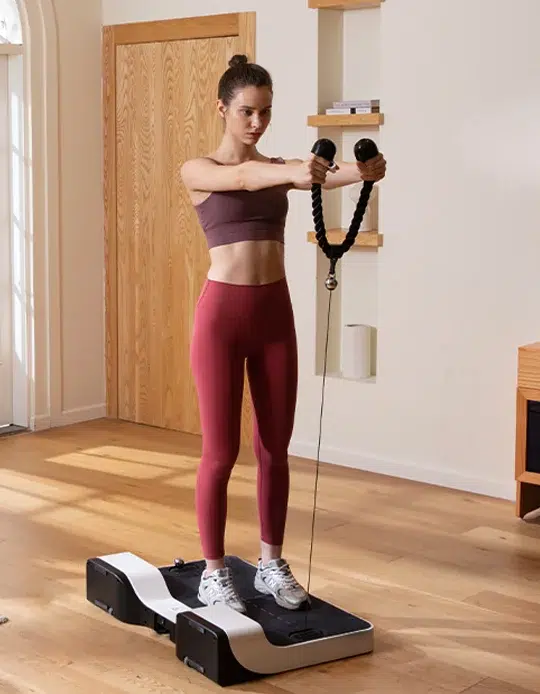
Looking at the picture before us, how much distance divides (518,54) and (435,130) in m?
0.46

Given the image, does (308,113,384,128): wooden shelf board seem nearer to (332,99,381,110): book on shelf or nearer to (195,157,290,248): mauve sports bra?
(332,99,381,110): book on shelf

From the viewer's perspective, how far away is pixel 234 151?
3172 mm

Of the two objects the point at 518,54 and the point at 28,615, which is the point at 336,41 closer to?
the point at 518,54

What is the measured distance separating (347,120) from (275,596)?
2413 millimetres

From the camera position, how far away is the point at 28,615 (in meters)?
3.48

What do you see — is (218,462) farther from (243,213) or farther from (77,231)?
(77,231)

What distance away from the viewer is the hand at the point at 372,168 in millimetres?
2904

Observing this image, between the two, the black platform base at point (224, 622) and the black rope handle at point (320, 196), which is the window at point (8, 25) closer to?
the black platform base at point (224, 622)

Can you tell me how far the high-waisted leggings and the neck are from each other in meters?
0.33

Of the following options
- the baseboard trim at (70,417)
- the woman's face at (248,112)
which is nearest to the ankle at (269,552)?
the woman's face at (248,112)

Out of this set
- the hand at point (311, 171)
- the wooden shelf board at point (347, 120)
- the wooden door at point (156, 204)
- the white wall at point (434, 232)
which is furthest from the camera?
the wooden door at point (156, 204)

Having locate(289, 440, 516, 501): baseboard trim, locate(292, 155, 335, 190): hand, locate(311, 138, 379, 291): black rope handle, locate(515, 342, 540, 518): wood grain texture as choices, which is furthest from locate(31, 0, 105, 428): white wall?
locate(292, 155, 335, 190): hand

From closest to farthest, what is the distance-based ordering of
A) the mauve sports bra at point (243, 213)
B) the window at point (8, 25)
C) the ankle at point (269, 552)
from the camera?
the mauve sports bra at point (243, 213) → the ankle at point (269, 552) → the window at point (8, 25)

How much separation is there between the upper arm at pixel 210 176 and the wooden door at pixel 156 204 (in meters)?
2.48
